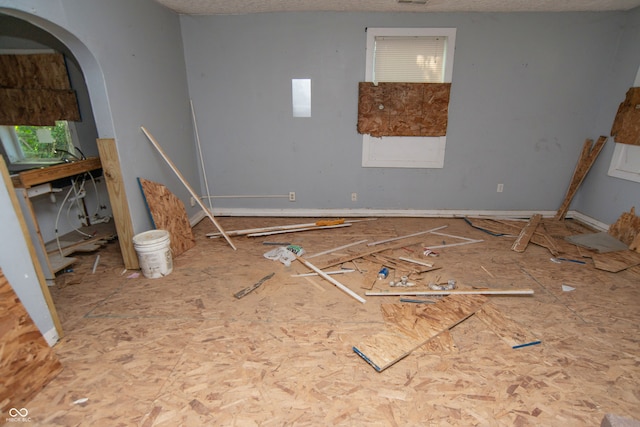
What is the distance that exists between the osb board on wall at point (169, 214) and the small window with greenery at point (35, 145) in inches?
34.8

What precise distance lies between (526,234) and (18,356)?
4670 millimetres

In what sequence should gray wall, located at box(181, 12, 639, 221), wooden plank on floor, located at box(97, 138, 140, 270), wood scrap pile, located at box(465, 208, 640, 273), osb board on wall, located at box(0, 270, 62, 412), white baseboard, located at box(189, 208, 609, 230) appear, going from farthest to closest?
white baseboard, located at box(189, 208, 609, 230) < gray wall, located at box(181, 12, 639, 221) < wood scrap pile, located at box(465, 208, 640, 273) < wooden plank on floor, located at box(97, 138, 140, 270) < osb board on wall, located at box(0, 270, 62, 412)

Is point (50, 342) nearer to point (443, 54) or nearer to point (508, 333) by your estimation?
point (508, 333)

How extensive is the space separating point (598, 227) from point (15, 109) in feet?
23.2

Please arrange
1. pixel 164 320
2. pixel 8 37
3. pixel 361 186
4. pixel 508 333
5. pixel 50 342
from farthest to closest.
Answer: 1. pixel 361 186
2. pixel 8 37
3. pixel 164 320
4. pixel 508 333
5. pixel 50 342

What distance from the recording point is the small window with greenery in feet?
10.1

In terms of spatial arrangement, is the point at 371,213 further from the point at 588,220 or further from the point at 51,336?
the point at 51,336

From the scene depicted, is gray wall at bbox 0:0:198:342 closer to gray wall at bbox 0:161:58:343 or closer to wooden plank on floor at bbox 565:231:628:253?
gray wall at bbox 0:161:58:343

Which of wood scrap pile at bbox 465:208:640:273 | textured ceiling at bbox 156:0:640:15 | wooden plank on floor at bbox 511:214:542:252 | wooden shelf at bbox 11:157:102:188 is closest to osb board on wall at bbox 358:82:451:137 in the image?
textured ceiling at bbox 156:0:640:15

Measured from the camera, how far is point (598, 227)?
4004 mm

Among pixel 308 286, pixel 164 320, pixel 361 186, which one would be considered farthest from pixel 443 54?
pixel 164 320

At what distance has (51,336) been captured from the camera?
2.01 meters

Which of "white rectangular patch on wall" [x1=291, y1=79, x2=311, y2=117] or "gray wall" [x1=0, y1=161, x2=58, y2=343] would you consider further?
"white rectangular patch on wall" [x1=291, y1=79, x2=311, y2=117]

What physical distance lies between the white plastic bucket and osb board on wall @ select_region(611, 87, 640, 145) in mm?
5306
